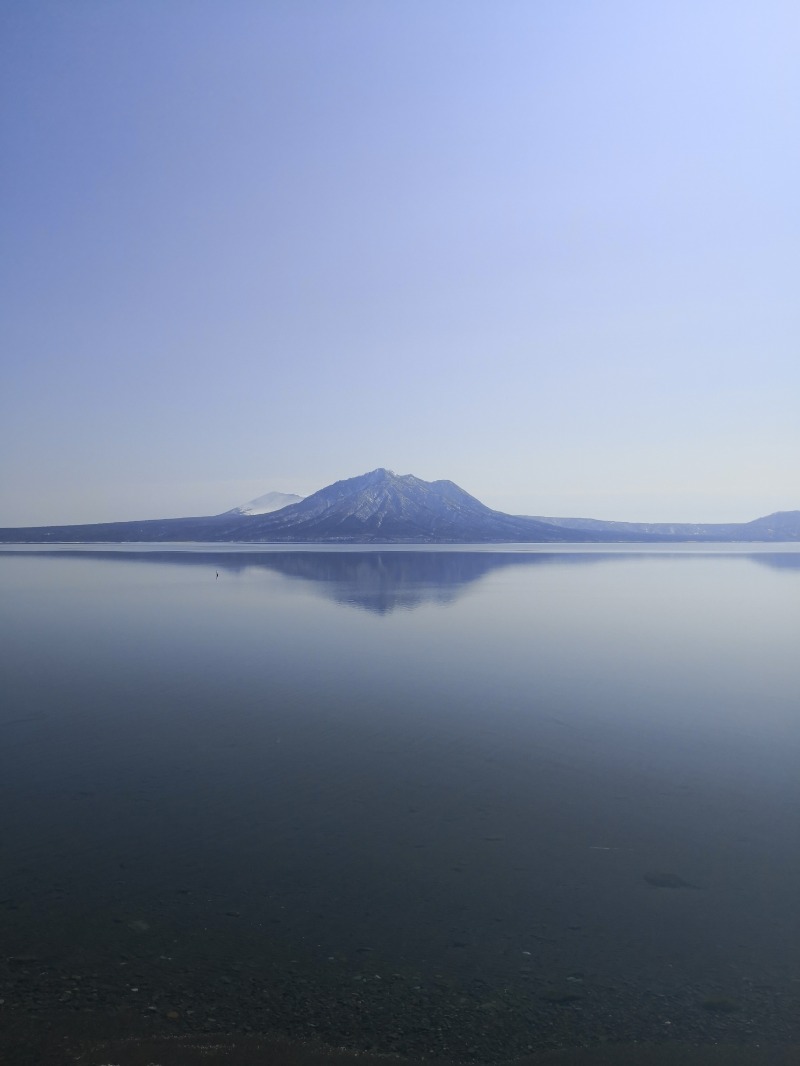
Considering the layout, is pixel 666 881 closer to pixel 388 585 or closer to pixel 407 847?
pixel 407 847

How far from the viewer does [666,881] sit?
319 inches

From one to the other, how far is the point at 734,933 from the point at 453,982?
2904 mm

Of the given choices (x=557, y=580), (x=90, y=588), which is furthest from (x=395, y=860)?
(x=557, y=580)

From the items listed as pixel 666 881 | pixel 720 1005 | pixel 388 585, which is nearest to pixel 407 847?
pixel 666 881

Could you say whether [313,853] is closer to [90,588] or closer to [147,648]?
[147,648]

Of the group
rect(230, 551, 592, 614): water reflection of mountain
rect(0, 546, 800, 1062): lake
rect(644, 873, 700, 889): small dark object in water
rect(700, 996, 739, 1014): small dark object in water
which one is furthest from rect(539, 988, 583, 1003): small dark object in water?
rect(230, 551, 592, 614): water reflection of mountain

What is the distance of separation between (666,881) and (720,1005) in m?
2.03

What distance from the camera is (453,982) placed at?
629 centimetres

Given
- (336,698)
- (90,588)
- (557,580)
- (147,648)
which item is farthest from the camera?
(557,580)

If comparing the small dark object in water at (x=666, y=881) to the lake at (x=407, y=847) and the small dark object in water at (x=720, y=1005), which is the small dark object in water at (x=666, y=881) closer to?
the lake at (x=407, y=847)

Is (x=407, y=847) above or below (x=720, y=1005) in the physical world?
above

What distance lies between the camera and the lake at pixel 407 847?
6.08 m

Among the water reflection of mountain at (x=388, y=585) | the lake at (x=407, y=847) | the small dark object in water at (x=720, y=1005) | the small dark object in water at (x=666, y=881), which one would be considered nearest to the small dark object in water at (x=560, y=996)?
the lake at (x=407, y=847)

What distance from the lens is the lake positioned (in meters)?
6.08
